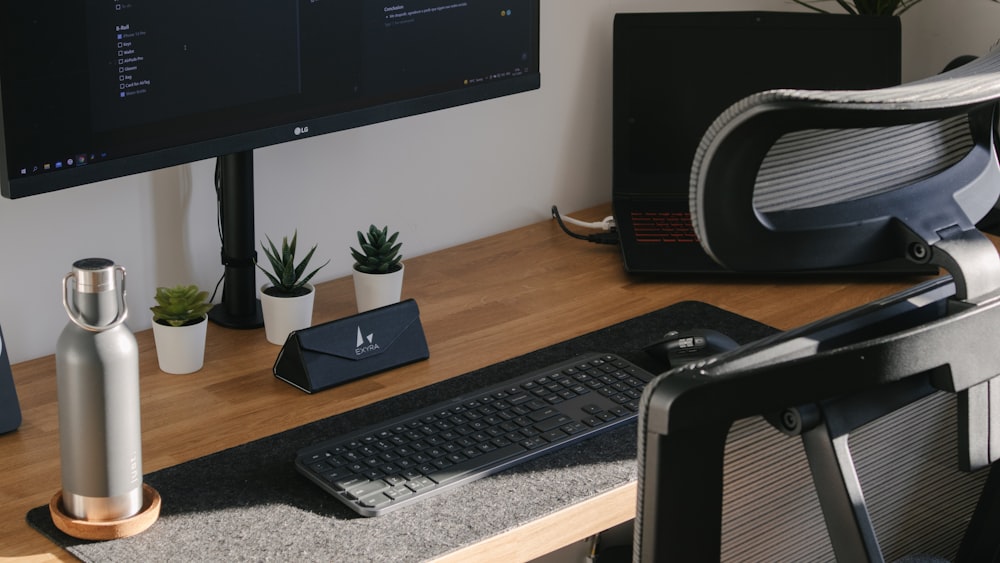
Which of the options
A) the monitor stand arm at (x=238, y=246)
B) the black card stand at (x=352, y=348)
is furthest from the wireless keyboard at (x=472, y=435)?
the monitor stand arm at (x=238, y=246)

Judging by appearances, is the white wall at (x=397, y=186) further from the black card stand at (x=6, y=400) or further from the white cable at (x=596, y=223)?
the black card stand at (x=6, y=400)

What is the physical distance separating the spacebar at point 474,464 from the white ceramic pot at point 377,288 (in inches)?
14.5

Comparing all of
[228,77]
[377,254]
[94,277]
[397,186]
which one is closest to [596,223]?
[397,186]

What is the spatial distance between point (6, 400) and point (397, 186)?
682 millimetres

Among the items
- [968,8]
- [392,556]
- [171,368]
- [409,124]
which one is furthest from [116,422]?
[968,8]

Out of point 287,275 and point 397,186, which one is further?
point 397,186

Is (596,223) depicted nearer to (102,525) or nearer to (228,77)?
(228,77)

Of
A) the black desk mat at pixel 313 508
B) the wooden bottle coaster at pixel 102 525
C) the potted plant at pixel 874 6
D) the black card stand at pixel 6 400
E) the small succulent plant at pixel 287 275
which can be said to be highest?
the potted plant at pixel 874 6

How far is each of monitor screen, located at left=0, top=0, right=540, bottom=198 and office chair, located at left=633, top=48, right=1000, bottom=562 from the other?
716 millimetres

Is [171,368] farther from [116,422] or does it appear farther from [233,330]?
[116,422]

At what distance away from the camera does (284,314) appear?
1451 millimetres

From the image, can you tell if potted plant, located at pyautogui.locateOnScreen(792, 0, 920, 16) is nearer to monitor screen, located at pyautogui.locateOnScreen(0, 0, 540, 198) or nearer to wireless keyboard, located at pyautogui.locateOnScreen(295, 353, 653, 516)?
monitor screen, located at pyautogui.locateOnScreen(0, 0, 540, 198)

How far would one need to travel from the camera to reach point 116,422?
1022 mm

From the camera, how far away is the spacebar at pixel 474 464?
1.14 meters
